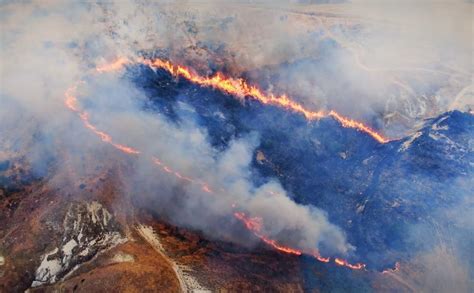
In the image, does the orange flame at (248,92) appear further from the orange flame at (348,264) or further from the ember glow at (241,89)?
the orange flame at (348,264)

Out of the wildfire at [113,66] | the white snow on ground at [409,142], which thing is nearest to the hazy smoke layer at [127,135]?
the wildfire at [113,66]

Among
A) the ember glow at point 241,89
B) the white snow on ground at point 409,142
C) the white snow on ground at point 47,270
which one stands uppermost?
the white snow on ground at point 409,142

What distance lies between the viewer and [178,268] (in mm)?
34125

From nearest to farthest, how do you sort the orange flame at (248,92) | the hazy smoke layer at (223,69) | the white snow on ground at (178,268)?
the white snow on ground at (178,268) → the hazy smoke layer at (223,69) → the orange flame at (248,92)

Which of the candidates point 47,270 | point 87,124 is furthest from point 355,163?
point 47,270

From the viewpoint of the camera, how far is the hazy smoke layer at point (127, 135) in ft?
136

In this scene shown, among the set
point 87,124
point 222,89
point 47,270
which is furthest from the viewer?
point 222,89

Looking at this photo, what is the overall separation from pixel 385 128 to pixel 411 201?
9.49 m

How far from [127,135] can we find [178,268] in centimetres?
1737

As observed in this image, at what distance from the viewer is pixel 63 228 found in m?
36.0

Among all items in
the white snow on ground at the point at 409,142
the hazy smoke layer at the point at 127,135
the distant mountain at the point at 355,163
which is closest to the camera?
the hazy smoke layer at the point at 127,135

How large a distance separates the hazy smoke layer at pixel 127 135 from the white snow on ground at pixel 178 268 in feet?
10.2

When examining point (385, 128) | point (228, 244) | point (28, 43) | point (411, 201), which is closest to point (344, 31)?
point (385, 128)

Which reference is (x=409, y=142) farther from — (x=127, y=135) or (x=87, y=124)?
(x=87, y=124)
